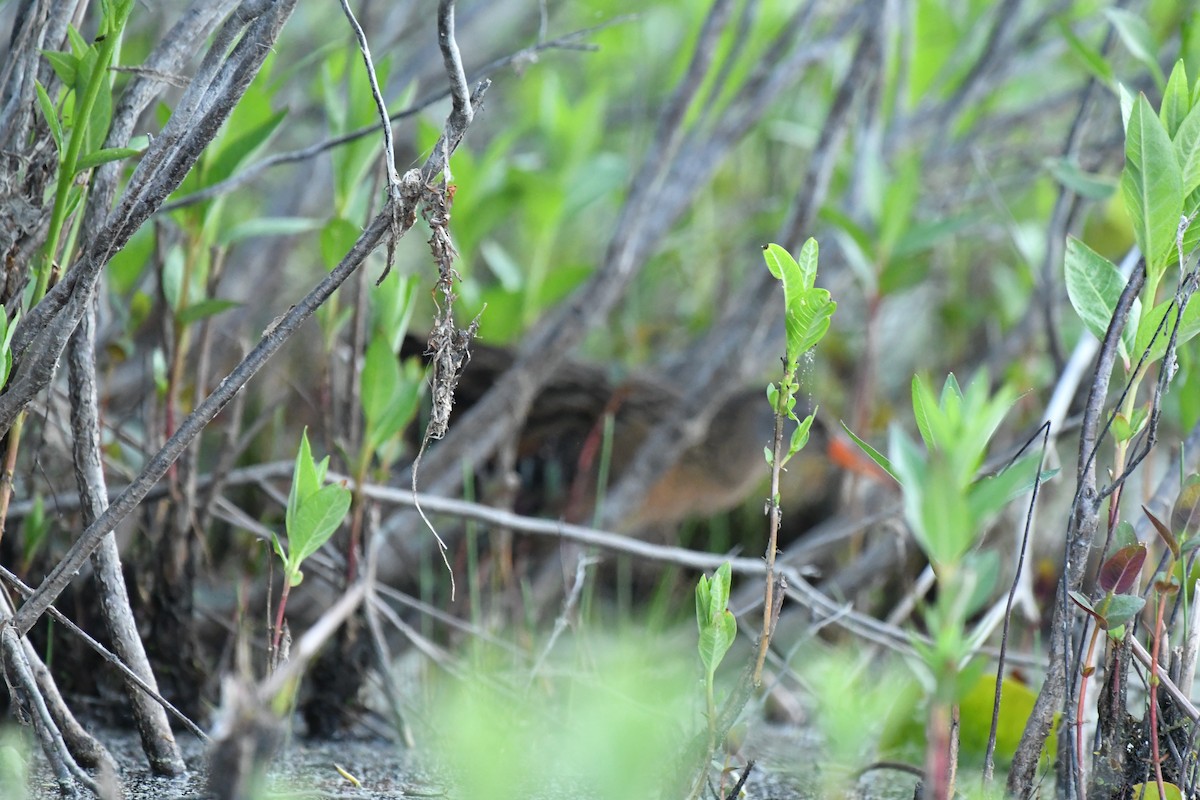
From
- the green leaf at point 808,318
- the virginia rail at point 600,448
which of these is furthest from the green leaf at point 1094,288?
the virginia rail at point 600,448

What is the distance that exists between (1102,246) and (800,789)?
1629 millimetres

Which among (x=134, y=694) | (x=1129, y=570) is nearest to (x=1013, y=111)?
(x=1129, y=570)

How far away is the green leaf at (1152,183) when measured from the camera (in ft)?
2.64

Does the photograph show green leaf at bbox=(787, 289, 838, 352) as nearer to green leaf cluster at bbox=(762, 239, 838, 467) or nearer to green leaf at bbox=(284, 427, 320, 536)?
green leaf cluster at bbox=(762, 239, 838, 467)

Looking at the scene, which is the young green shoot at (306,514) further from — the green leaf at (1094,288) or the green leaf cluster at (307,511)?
the green leaf at (1094,288)

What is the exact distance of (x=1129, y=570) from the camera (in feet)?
2.71

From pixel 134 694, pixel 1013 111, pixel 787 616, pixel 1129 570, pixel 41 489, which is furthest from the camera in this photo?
pixel 1013 111

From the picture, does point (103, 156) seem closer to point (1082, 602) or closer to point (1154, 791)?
point (1082, 602)

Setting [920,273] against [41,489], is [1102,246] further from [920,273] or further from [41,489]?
[41,489]

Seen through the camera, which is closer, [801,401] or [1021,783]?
[1021,783]

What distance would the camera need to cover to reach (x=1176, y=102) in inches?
33.7

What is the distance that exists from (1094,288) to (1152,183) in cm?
9

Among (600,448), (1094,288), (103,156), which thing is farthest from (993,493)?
(600,448)

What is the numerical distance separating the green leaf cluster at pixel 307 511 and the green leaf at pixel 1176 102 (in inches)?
29.2
